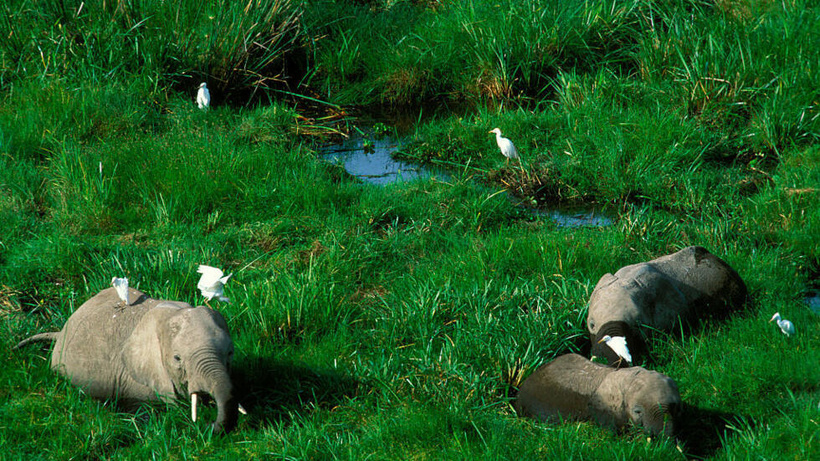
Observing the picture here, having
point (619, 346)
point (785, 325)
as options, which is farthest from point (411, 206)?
point (785, 325)

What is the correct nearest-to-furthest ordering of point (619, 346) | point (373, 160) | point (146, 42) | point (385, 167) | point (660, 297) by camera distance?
point (619, 346) < point (660, 297) < point (385, 167) < point (373, 160) < point (146, 42)

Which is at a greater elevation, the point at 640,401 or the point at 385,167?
the point at 640,401

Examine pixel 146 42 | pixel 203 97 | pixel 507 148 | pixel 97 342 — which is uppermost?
pixel 97 342

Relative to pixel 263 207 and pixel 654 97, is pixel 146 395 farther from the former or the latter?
pixel 654 97

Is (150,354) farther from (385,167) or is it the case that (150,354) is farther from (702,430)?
(385,167)

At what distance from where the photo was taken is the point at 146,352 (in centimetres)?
396

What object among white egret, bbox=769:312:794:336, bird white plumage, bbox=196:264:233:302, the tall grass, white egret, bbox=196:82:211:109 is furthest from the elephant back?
the tall grass

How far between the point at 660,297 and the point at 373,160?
366 cm

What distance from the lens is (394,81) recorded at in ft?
29.7

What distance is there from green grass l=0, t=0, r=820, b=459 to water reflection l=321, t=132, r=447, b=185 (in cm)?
22

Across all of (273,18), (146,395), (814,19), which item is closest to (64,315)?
(146,395)

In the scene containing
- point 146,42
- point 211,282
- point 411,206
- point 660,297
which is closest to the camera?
point 211,282

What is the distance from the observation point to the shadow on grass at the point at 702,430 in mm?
3785

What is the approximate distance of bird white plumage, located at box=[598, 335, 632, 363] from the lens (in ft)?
13.6
